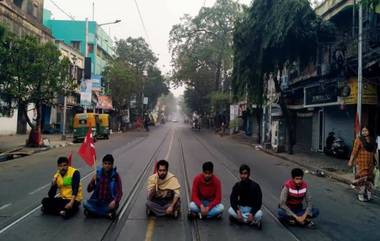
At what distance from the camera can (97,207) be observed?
853cm

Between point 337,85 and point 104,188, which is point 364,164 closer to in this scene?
point 104,188

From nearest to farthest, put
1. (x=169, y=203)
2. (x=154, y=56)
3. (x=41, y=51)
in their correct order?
(x=169, y=203) → (x=41, y=51) → (x=154, y=56)

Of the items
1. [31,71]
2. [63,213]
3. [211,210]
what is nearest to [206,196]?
[211,210]

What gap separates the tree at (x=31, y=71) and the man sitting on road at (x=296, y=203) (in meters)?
20.0

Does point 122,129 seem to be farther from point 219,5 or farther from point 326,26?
point 326,26

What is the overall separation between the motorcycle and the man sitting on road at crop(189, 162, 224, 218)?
683 inches

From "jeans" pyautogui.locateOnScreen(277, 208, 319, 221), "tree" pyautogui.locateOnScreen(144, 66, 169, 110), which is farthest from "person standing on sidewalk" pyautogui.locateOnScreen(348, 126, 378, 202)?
"tree" pyautogui.locateOnScreen(144, 66, 169, 110)

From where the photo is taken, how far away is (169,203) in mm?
8711

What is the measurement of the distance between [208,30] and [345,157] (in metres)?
37.9

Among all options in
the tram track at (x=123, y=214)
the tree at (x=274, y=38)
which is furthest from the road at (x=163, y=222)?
the tree at (x=274, y=38)

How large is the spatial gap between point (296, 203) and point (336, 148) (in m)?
17.2

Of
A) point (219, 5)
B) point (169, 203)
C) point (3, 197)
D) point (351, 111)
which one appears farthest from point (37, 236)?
point (219, 5)

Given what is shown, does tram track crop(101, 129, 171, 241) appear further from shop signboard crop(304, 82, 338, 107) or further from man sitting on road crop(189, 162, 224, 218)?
shop signboard crop(304, 82, 338, 107)

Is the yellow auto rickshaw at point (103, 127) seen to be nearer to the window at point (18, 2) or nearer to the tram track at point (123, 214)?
the window at point (18, 2)
